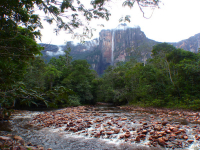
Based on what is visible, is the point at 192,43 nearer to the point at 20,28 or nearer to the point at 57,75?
the point at 57,75

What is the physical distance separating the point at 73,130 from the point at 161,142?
3.02 metres

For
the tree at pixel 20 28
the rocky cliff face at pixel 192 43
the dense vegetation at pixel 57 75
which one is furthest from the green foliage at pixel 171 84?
the rocky cliff face at pixel 192 43

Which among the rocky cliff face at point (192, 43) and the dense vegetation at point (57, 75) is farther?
the rocky cliff face at point (192, 43)

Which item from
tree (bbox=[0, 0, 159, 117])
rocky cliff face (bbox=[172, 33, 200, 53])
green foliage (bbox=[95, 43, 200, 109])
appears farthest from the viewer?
rocky cliff face (bbox=[172, 33, 200, 53])

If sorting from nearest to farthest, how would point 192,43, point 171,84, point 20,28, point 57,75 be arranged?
point 20,28
point 171,84
point 57,75
point 192,43

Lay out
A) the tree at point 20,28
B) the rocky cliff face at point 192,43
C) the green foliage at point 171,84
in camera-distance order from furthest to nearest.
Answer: the rocky cliff face at point 192,43
the green foliage at point 171,84
the tree at point 20,28

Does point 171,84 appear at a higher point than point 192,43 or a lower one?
lower

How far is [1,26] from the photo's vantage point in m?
2.80

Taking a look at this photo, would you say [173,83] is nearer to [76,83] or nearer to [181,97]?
[181,97]

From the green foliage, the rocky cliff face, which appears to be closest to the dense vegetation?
the green foliage

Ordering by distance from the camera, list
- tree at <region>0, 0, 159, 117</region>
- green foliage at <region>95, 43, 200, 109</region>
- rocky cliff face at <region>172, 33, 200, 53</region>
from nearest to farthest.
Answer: tree at <region>0, 0, 159, 117</region>, green foliage at <region>95, 43, 200, 109</region>, rocky cliff face at <region>172, 33, 200, 53</region>

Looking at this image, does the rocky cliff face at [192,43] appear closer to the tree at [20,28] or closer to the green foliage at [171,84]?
the green foliage at [171,84]

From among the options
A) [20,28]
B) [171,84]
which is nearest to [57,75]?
[171,84]

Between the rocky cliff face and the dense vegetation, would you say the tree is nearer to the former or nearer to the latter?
the dense vegetation
